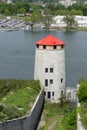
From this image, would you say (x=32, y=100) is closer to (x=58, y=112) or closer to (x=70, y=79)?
(x=58, y=112)

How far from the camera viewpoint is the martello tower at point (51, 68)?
131 ft

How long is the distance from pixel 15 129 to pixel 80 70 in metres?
39.7

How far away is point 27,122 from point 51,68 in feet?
41.2

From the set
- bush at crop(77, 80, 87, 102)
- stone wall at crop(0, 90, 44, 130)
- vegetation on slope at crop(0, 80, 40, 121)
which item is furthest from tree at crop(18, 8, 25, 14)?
bush at crop(77, 80, 87, 102)

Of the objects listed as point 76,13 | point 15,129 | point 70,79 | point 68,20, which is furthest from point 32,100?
point 76,13

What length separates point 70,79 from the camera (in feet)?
183

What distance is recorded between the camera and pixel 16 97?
32.7 meters

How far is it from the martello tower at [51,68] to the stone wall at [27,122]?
552 centimetres

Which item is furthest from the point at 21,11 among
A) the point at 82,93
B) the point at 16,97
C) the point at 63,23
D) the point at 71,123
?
the point at 71,123

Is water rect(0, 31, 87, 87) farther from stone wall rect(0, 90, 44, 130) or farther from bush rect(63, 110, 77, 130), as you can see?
bush rect(63, 110, 77, 130)

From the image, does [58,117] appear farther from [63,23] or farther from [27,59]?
[63,23]

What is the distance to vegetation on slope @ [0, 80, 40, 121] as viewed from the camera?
27.0 metres

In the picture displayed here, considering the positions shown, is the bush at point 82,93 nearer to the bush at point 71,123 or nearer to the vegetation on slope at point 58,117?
the vegetation on slope at point 58,117

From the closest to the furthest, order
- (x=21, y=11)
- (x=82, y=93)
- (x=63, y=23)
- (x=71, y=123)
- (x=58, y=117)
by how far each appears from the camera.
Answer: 1. (x=71, y=123)
2. (x=82, y=93)
3. (x=58, y=117)
4. (x=63, y=23)
5. (x=21, y=11)
